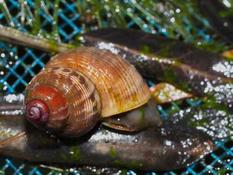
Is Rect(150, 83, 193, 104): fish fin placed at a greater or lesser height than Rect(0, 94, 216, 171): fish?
greater

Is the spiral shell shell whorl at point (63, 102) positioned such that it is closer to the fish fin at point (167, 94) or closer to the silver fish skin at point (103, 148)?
the silver fish skin at point (103, 148)

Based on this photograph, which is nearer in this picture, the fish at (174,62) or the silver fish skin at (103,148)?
the silver fish skin at (103,148)

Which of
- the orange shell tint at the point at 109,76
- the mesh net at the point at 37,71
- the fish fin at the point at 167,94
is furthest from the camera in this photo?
the fish fin at the point at 167,94

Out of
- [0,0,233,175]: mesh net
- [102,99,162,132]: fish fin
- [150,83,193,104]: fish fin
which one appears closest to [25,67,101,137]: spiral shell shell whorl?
[102,99,162,132]: fish fin

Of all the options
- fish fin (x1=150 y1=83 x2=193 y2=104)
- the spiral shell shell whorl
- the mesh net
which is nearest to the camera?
the spiral shell shell whorl

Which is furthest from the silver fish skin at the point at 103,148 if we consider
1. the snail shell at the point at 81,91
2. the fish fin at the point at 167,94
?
the fish fin at the point at 167,94

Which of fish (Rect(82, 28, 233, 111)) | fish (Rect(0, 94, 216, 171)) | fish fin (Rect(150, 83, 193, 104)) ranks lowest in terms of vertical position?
fish (Rect(0, 94, 216, 171))

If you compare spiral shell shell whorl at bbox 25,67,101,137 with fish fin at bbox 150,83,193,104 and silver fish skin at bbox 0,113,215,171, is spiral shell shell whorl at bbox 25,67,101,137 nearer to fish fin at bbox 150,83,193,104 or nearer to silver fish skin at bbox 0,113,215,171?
silver fish skin at bbox 0,113,215,171
